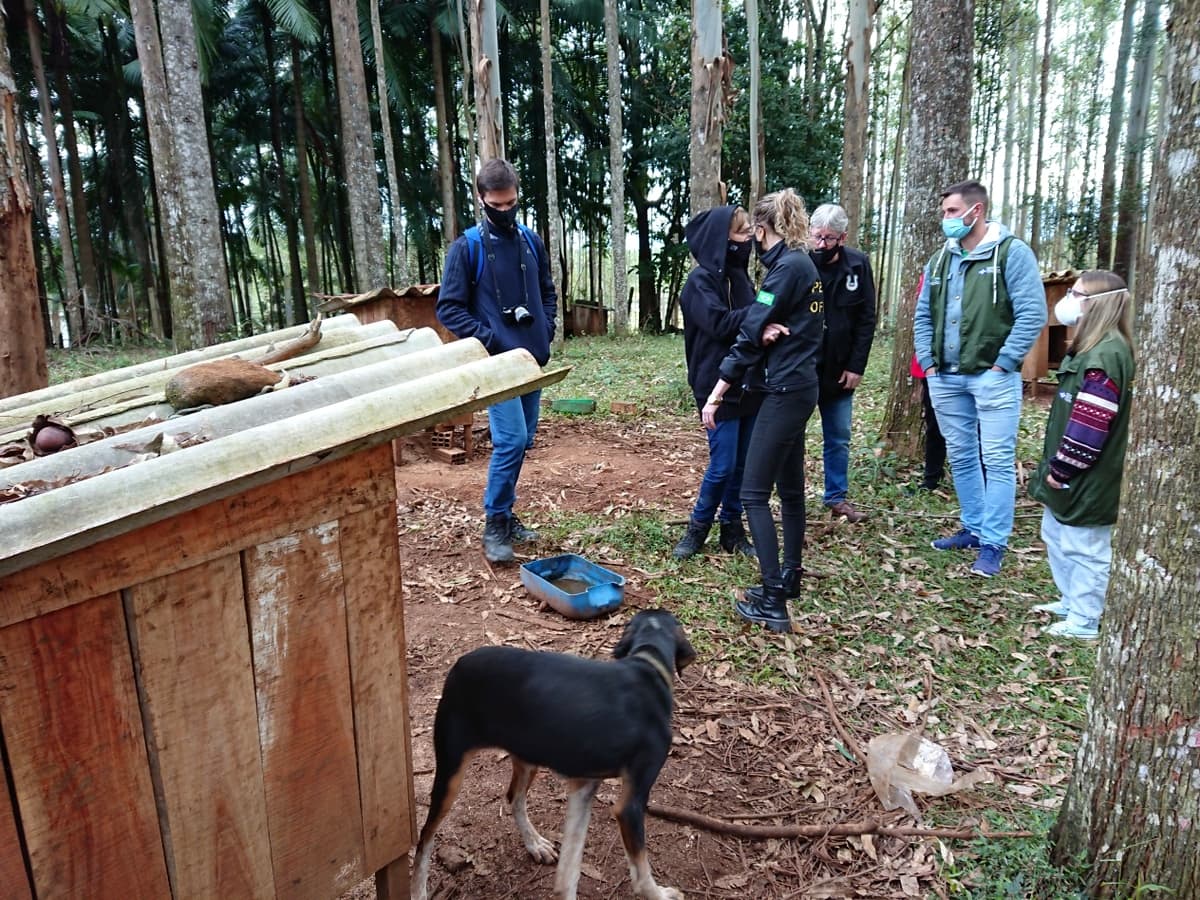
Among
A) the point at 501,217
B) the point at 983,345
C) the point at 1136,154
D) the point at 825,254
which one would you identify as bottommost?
the point at 983,345

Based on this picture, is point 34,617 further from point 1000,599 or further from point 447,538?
point 1000,599

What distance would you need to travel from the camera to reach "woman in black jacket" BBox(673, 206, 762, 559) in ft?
14.8

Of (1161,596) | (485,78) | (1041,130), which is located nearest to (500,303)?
(1161,596)

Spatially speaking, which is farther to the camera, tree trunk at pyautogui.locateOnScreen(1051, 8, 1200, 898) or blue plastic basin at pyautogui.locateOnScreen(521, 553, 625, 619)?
blue plastic basin at pyautogui.locateOnScreen(521, 553, 625, 619)

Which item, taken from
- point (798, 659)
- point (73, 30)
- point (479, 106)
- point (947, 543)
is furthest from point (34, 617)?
point (73, 30)

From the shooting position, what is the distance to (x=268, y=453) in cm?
148

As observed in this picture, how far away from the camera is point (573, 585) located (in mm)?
4465

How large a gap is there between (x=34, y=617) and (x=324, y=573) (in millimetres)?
576

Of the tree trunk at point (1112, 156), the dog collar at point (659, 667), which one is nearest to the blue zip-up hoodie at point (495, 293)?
the dog collar at point (659, 667)

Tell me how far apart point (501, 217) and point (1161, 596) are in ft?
12.6

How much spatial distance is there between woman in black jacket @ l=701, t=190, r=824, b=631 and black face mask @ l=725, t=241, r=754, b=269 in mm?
505

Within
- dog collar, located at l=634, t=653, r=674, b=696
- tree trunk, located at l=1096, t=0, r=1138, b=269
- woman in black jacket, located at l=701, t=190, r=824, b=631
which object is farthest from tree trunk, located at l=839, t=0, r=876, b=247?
dog collar, located at l=634, t=653, r=674, b=696

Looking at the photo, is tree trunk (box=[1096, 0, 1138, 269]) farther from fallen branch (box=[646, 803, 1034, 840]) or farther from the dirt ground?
fallen branch (box=[646, 803, 1034, 840])

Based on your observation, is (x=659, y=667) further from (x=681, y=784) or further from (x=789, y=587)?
(x=789, y=587)
